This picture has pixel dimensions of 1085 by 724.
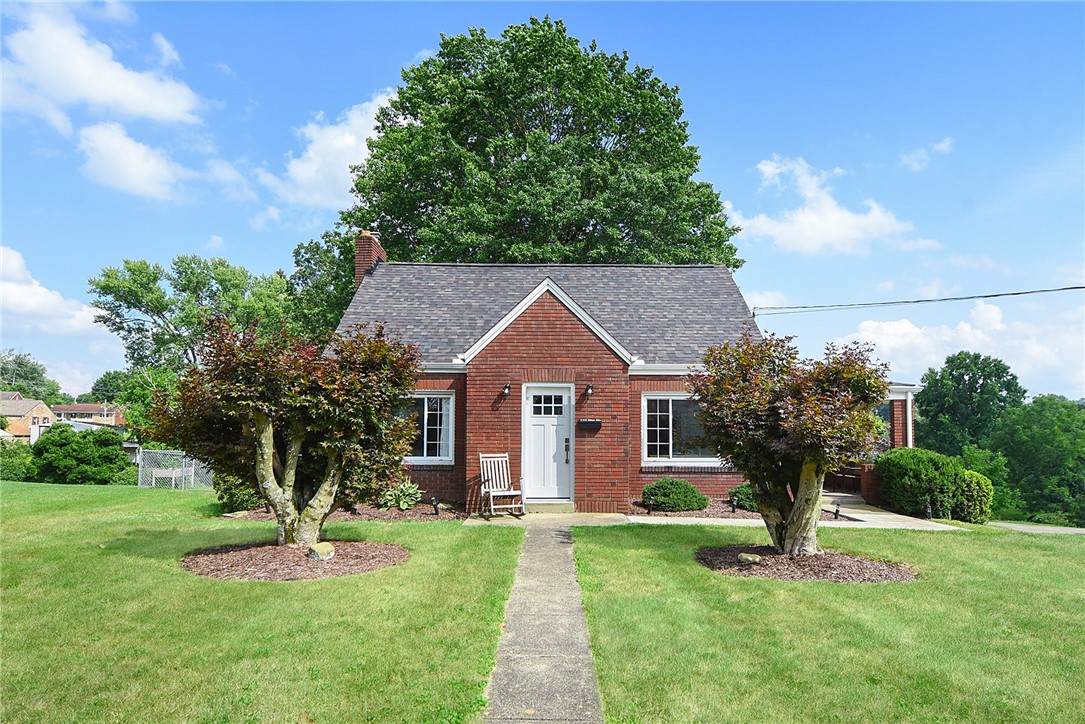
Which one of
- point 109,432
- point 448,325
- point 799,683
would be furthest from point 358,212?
point 799,683

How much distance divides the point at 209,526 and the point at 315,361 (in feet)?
16.5

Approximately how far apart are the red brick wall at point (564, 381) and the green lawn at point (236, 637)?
4.13 metres

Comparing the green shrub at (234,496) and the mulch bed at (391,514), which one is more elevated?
the green shrub at (234,496)

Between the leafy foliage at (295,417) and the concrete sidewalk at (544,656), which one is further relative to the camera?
the leafy foliage at (295,417)

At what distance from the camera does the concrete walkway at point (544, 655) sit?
457 centimetres

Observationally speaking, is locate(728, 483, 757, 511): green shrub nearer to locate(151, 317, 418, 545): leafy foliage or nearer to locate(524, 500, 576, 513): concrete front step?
locate(524, 500, 576, 513): concrete front step

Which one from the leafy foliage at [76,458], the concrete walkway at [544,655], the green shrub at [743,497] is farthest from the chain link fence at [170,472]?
the concrete walkway at [544,655]

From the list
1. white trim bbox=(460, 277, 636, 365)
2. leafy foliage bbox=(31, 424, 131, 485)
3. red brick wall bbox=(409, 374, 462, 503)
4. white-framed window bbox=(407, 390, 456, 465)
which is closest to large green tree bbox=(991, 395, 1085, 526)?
white trim bbox=(460, 277, 636, 365)

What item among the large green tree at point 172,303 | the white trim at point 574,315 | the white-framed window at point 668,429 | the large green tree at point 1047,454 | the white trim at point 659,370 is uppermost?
the large green tree at point 172,303

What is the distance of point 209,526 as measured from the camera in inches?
467

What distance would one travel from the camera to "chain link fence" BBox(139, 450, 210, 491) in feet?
72.6

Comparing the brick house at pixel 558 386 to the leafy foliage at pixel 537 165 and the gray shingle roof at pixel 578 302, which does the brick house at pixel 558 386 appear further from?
the leafy foliage at pixel 537 165

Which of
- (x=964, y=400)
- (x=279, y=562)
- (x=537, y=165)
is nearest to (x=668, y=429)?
(x=279, y=562)

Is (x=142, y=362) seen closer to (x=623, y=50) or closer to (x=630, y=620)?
(x=623, y=50)
